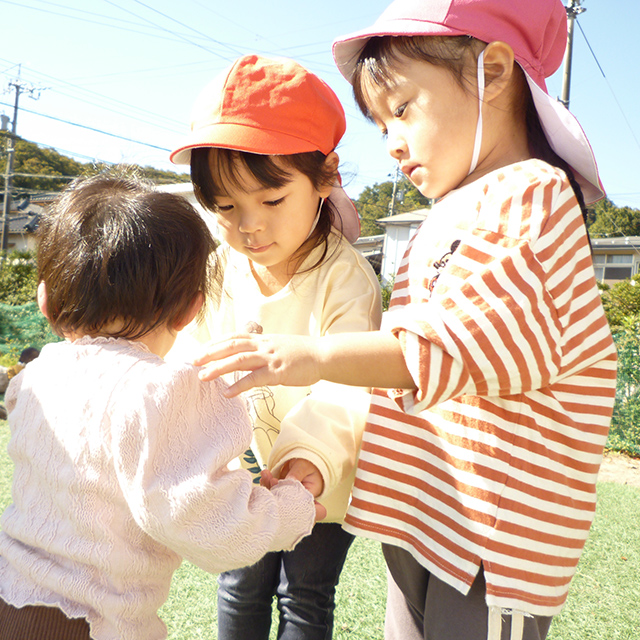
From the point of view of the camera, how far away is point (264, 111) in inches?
56.8

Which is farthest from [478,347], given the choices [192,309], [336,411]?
[192,309]

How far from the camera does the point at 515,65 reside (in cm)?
121

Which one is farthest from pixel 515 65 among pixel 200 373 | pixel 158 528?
pixel 158 528

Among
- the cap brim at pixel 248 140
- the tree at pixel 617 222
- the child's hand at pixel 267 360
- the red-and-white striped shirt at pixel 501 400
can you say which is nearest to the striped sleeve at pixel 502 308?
the red-and-white striped shirt at pixel 501 400

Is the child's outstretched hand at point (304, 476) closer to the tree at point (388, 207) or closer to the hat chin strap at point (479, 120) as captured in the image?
the hat chin strap at point (479, 120)

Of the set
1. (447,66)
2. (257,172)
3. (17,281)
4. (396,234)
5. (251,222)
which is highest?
(396,234)

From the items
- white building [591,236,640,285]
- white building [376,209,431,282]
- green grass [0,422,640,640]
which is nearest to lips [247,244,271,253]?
green grass [0,422,640,640]

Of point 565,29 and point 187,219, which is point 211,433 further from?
point 565,29

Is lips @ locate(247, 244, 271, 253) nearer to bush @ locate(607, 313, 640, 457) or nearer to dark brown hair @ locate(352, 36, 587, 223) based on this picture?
dark brown hair @ locate(352, 36, 587, 223)

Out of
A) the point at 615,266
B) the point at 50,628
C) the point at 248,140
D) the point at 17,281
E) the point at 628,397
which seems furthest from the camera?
the point at 615,266

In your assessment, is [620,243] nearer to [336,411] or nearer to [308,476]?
[336,411]

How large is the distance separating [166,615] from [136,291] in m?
1.67

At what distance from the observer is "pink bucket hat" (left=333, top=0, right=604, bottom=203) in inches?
44.2

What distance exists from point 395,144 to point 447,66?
182mm
